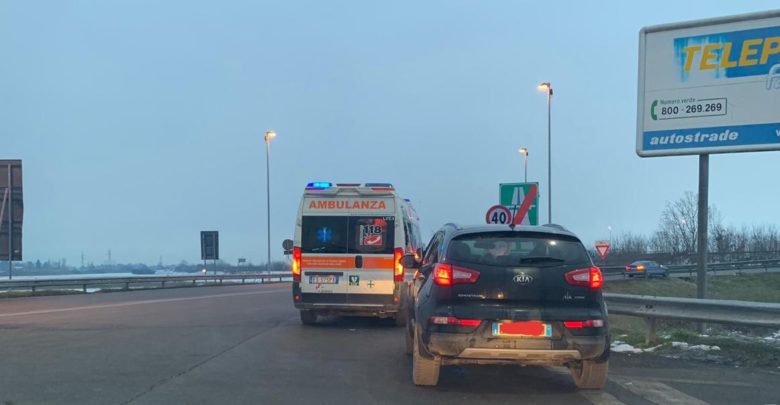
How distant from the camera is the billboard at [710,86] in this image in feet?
38.0

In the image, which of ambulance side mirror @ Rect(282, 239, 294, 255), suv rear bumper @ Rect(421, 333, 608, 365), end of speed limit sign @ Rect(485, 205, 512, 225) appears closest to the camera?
suv rear bumper @ Rect(421, 333, 608, 365)

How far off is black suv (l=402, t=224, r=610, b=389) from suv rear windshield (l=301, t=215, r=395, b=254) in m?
6.11

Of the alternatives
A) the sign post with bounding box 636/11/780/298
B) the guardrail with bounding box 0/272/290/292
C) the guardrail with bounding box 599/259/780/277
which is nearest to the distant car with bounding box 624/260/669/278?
the guardrail with bounding box 599/259/780/277

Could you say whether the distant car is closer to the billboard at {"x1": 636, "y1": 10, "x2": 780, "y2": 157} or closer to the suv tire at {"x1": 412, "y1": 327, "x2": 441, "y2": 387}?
the billboard at {"x1": 636, "y1": 10, "x2": 780, "y2": 157}

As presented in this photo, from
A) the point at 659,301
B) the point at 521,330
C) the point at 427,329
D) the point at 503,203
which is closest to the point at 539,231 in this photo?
the point at 521,330

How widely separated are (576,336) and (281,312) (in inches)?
461

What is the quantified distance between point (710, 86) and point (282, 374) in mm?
9181

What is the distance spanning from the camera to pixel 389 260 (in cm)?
1305

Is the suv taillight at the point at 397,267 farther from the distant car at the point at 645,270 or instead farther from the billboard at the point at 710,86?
the distant car at the point at 645,270

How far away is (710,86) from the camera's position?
11930mm

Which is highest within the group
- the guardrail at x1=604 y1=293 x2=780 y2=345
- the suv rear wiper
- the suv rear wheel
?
the suv rear wiper

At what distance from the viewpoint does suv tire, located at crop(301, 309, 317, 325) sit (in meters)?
13.7

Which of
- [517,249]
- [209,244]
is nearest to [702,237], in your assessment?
[517,249]

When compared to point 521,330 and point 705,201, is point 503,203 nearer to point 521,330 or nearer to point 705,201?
point 705,201
